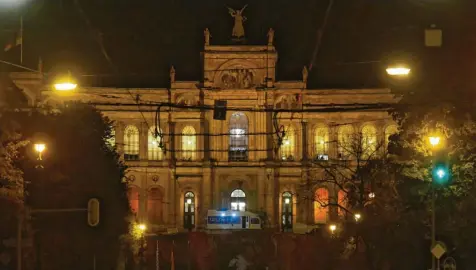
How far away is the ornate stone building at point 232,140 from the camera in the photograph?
266ft

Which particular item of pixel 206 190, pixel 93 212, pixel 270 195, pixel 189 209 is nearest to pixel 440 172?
pixel 93 212

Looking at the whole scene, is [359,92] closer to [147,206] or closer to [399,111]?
[147,206]

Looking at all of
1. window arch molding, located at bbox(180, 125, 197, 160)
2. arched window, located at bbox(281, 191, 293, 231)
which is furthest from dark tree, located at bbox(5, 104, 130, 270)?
Answer: arched window, located at bbox(281, 191, 293, 231)

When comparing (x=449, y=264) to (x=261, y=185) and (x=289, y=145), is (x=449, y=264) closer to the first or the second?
(x=261, y=185)

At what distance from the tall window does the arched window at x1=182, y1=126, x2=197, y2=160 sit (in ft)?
10.5

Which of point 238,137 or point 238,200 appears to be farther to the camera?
point 238,200

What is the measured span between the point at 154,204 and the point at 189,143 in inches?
233

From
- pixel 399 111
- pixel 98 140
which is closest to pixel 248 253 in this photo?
pixel 98 140

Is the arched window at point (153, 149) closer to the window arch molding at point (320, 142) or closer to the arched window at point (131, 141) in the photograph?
A: the arched window at point (131, 141)

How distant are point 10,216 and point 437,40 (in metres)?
15.3

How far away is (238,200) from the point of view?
83125 millimetres

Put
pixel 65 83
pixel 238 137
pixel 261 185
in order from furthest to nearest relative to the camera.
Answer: pixel 238 137, pixel 261 185, pixel 65 83

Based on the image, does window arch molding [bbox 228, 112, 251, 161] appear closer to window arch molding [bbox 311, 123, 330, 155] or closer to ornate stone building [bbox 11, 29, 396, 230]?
ornate stone building [bbox 11, 29, 396, 230]

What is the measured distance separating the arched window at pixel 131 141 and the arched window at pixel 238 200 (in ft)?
Answer: 29.8
